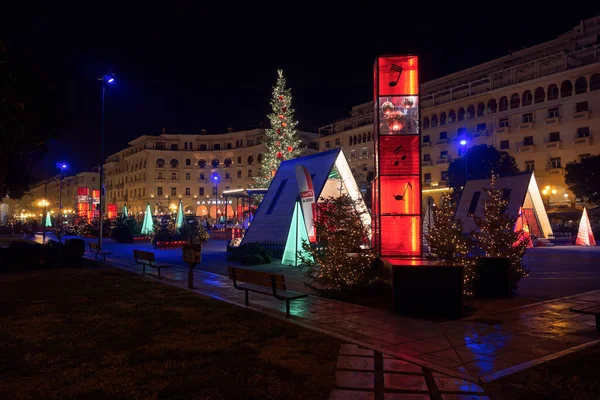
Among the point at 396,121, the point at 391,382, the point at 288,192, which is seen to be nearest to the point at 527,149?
the point at 288,192

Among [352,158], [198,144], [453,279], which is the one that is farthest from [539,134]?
[198,144]

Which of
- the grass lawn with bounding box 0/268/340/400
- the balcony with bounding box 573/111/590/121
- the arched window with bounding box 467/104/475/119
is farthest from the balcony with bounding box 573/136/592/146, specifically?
the grass lawn with bounding box 0/268/340/400

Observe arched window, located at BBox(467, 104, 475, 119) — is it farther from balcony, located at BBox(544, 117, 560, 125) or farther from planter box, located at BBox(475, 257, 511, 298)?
planter box, located at BBox(475, 257, 511, 298)

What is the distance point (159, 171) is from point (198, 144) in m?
9.65

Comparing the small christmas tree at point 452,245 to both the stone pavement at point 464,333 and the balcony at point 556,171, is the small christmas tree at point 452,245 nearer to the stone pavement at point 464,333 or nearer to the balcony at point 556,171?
the stone pavement at point 464,333

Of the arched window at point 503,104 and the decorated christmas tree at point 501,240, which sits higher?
the arched window at point 503,104

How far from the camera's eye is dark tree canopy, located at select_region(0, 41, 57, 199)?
13.4m

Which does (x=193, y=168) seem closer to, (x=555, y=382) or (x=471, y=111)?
(x=471, y=111)

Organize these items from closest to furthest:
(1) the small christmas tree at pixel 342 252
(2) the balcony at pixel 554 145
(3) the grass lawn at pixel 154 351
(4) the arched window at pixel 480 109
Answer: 1. (3) the grass lawn at pixel 154 351
2. (1) the small christmas tree at pixel 342 252
3. (2) the balcony at pixel 554 145
4. (4) the arched window at pixel 480 109

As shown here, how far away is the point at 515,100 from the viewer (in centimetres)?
4888

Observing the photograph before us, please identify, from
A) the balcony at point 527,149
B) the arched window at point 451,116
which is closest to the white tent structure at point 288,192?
the balcony at point 527,149

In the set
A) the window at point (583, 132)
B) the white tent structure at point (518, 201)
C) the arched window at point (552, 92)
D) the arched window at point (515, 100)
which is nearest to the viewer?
the white tent structure at point (518, 201)

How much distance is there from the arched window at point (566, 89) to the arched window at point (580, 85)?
0.51 m

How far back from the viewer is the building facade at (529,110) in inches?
1684
